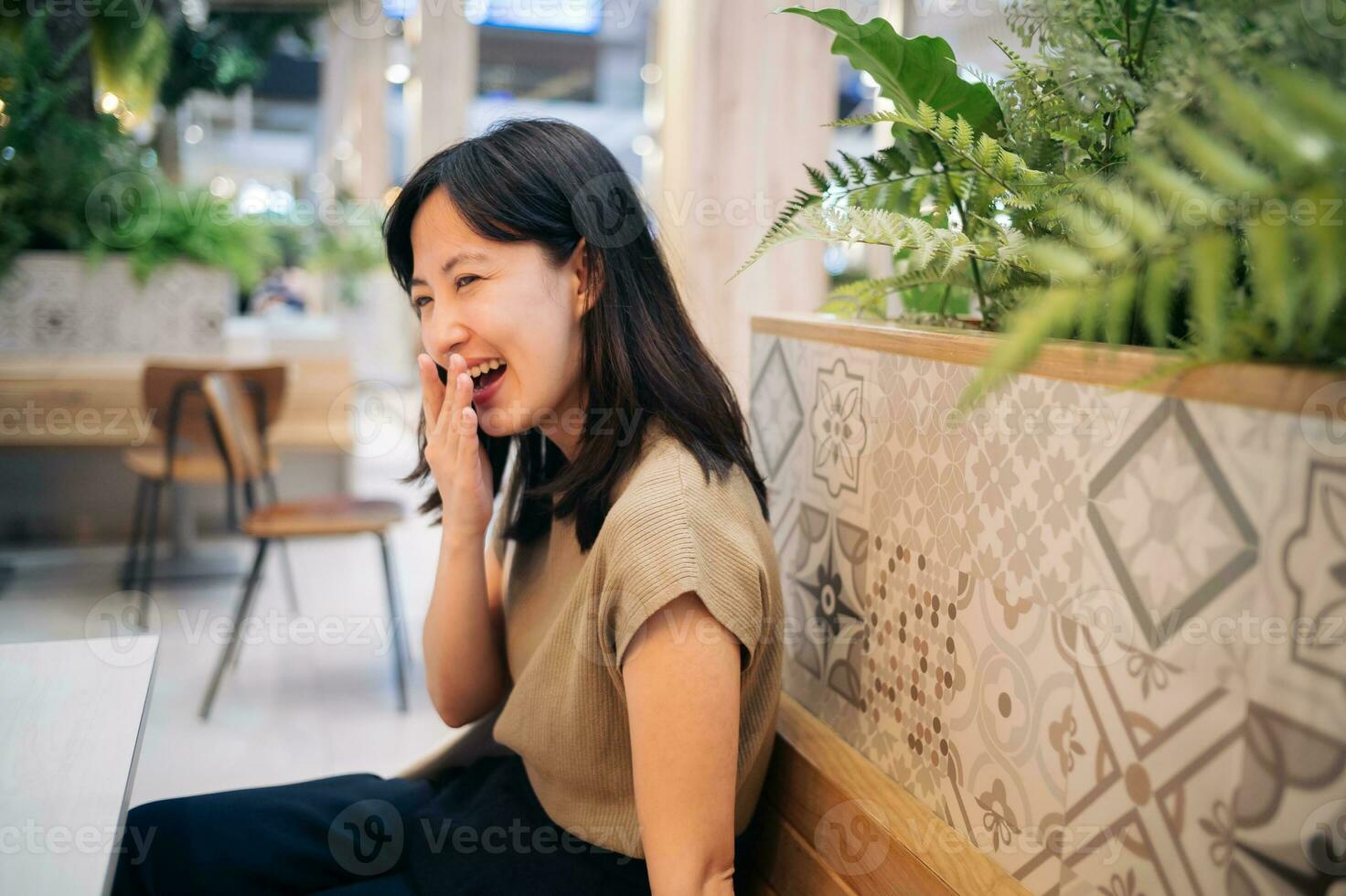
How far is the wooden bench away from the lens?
39.3 inches

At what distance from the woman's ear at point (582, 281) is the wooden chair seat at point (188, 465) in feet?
10.0

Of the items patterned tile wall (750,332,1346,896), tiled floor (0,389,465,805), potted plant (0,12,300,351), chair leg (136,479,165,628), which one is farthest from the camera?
potted plant (0,12,300,351)

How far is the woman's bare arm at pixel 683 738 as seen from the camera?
0.99 meters

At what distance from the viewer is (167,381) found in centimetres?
395

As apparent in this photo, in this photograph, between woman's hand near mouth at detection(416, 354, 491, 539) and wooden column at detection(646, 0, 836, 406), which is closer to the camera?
woman's hand near mouth at detection(416, 354, 491, 539)

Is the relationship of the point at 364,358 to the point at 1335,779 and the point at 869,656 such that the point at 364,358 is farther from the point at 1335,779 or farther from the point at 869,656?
the point at 1335,779

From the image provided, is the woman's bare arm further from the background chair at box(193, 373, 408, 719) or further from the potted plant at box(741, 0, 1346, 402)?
the background chair at box(193, 373, 408, 719)

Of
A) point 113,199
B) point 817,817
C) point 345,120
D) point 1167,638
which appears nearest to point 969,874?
point 817,817

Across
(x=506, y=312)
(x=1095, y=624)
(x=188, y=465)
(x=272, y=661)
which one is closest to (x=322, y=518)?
(x=272, y=661)

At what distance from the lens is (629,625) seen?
1.01 meters

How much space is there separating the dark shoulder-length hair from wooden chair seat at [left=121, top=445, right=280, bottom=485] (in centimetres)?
299

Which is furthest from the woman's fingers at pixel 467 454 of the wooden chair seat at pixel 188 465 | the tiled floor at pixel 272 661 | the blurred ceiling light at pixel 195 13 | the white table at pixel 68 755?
the blurred ceiling light at pixel 195 13

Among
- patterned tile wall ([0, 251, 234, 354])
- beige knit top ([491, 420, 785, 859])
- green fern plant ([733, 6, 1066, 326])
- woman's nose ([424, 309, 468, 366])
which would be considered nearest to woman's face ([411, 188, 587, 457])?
woman's nose ([424, 309, 468, 366])

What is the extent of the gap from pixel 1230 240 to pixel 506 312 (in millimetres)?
773
